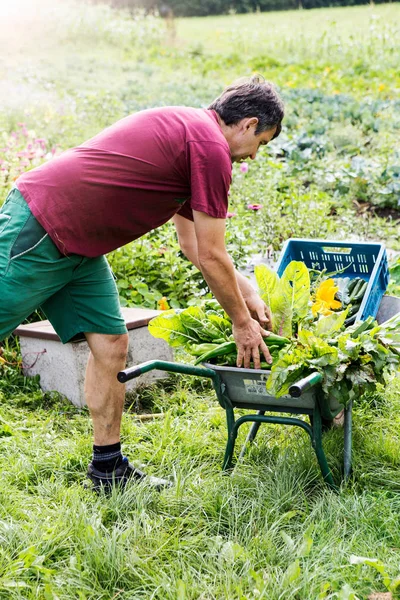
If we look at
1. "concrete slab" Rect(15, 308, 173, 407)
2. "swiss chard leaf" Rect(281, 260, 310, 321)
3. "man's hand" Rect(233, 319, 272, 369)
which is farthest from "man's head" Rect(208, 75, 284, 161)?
"concrete slab" Rect(15, 308, 173, 407)

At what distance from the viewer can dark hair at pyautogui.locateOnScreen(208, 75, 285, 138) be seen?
9.64 ft

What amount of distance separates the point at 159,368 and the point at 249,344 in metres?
0.35

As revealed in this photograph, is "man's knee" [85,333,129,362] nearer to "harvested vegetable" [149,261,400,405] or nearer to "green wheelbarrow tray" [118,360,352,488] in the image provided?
"harvested vegetable" [149,261,400,405]

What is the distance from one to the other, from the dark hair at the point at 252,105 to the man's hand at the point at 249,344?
75cm

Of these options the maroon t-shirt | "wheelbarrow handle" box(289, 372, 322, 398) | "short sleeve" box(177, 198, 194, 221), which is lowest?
"wheelbarrow handle" box(289, 372, 322, 398)

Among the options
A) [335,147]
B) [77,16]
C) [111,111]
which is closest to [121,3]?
[77,16]

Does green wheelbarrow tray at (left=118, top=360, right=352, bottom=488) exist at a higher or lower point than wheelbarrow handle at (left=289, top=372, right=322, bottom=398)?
lower

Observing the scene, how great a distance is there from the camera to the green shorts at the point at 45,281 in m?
2.87

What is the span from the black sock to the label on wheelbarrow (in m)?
0.66

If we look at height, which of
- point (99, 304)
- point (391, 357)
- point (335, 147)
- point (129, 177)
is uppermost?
point (129, 177)

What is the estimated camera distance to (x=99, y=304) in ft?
10.3

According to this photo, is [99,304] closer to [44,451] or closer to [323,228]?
[44,451]

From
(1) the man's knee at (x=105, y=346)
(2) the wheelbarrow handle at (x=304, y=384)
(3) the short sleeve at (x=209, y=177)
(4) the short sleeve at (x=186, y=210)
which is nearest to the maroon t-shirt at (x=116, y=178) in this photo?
(3) the short sleeve at (x=209, y=177)

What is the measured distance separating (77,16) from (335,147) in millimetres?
16018
